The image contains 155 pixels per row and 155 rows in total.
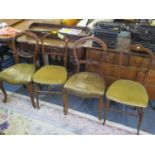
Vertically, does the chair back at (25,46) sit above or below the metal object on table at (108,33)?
below

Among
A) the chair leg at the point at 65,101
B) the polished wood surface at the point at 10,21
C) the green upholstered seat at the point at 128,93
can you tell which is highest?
the polished wood surface at the point at 10,21

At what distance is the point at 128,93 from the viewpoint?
2.01 meters

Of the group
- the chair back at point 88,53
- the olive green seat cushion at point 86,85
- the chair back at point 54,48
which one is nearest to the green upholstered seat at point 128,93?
the olive green seat cushion at point 86,85

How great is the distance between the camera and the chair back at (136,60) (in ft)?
6.65

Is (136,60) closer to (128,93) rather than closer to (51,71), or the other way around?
(128,93)

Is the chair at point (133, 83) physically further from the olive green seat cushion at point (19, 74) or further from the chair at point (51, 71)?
the olive green seat cushion at point (19, 74)

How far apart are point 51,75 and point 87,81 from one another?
16.8 inches

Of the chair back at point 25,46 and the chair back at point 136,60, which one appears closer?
the chair back at point 136,60

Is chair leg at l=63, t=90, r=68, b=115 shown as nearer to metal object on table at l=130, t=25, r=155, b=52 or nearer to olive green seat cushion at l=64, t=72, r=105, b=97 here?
olive green seat cushion at l=64, t=72, r=105, b=97

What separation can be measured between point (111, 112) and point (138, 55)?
2.41ft

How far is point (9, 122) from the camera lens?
7.53 ft
